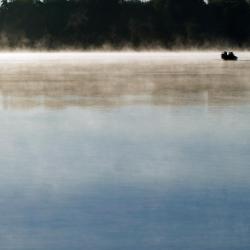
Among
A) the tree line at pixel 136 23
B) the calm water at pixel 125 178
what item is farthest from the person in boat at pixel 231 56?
the tree line at pixel 136 23

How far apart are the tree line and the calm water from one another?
10332 cm

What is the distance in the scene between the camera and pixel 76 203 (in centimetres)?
925

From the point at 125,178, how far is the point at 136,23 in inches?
4530

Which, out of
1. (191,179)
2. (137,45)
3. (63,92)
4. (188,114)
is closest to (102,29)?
(137,45)

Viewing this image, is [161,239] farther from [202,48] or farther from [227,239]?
[202,48]

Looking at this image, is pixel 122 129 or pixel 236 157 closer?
pixel 236 157

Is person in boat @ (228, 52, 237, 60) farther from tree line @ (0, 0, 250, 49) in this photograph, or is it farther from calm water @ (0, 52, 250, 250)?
tree line @ (0, 0, 250, 49)

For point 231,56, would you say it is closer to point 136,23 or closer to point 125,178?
point 125,178

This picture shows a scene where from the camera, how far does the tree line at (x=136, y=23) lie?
123 m

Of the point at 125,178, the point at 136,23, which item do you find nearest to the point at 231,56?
the point at 125,178

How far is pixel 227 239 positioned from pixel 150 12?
121158 mm

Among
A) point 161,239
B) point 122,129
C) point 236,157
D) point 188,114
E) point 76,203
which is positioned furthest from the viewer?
point 188,114

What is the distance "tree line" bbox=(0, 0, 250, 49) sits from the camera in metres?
123

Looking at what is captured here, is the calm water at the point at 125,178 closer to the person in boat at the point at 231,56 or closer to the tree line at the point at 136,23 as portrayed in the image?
the person in boat at the point at 231,56
